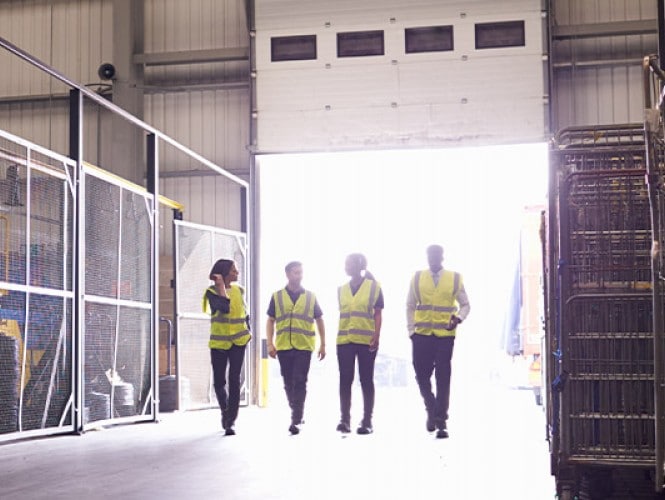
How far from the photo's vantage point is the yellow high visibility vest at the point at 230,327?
11.0 meters

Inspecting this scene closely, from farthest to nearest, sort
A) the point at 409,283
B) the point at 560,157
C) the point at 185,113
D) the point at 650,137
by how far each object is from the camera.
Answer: the point at 185,113
the point at 409,283
the point at 560,157
the point at 650,137

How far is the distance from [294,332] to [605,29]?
8.12 metres

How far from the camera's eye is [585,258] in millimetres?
5914

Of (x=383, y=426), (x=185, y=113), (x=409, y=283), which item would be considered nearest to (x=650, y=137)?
(x=409, y=283)

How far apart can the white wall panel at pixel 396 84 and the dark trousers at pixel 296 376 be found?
6.20 meters

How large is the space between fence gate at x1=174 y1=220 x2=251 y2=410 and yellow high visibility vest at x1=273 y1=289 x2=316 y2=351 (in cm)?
344

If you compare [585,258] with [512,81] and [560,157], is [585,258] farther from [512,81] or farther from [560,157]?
[512,81]

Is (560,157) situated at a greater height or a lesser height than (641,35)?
lesser

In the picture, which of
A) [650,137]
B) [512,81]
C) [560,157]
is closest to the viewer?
[650,137]

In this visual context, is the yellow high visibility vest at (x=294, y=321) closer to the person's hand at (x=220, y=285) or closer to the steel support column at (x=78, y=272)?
the person's hand at (x=220, y=285)

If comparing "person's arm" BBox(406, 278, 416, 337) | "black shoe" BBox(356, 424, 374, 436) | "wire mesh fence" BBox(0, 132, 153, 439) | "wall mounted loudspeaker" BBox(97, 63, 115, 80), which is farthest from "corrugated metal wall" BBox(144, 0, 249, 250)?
"black shoe" BBox(356, 424, 374, 436)

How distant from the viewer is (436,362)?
10.7m

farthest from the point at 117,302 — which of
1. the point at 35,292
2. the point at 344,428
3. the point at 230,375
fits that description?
the point at 344,428

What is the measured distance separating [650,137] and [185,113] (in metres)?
13.7
